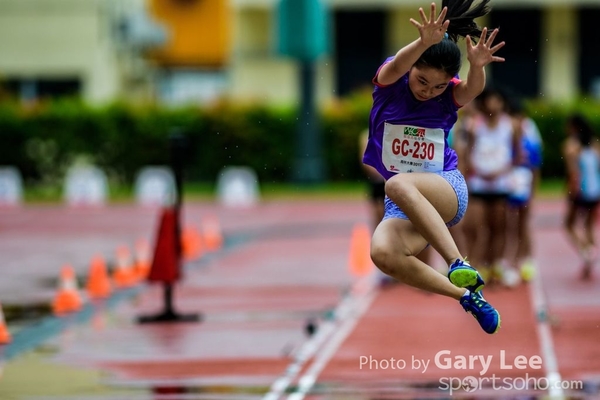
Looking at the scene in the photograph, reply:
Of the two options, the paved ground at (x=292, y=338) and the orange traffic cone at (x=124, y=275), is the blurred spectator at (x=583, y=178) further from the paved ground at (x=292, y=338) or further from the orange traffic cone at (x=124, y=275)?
the orange traffic cone at (x=124, y=275)

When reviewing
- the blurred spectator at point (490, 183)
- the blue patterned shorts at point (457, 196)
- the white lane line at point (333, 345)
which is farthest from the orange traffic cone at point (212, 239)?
the blue patterned shorts at point (457, 196)

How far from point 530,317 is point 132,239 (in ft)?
34.7

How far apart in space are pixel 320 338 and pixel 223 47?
3530 cm

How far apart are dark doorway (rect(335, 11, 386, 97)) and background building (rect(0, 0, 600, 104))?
33 mm

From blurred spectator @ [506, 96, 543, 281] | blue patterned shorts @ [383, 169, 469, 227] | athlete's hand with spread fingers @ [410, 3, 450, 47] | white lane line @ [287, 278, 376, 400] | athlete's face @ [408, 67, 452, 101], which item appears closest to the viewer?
athlete's hand with spread fingers @ [410, 3, 450, 47]

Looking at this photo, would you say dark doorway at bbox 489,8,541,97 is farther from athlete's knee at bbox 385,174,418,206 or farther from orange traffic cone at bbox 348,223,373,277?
athlete's knee at bbox 385,174,418,206

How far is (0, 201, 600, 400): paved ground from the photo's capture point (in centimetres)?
909

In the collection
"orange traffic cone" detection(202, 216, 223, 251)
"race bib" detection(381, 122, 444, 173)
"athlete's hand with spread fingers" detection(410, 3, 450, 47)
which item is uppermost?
"athlete's hand with spread fingers" detection(410, 3, 450, 47)

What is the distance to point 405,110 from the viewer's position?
7219mm

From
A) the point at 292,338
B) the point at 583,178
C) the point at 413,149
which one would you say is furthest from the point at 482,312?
the point at 583,178

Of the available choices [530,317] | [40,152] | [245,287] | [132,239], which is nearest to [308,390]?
[530,317]

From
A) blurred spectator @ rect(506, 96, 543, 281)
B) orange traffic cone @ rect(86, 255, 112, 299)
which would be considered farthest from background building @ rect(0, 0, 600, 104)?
orange traffic cone @ rect(86, 255, 112, 299)

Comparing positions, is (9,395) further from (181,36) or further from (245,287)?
(181,36)

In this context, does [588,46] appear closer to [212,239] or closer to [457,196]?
[212,239]
